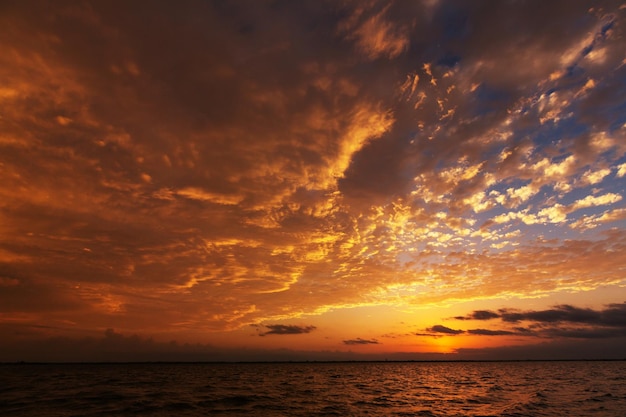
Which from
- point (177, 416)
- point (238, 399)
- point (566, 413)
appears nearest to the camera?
point (177, 416)

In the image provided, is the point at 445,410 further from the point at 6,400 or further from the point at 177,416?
the point at 6,400

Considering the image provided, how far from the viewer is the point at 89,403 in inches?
1449

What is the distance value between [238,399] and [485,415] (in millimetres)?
26260

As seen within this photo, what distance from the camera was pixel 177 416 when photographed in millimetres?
29859

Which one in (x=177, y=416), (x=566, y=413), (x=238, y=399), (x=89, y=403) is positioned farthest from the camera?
(x=238, y=399)

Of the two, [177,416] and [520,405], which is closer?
[177,416]

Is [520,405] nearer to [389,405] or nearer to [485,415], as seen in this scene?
[485,415]

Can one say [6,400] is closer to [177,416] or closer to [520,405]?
[177,416]

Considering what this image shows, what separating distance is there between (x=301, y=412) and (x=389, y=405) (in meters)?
→ 10.5

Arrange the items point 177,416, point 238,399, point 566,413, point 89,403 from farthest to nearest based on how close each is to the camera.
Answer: point 238,399 < point 89,403 < point 566,413 < point 177,416

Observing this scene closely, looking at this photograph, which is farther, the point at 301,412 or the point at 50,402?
the point at 50,402

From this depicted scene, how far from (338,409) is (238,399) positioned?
→ 44.0ft

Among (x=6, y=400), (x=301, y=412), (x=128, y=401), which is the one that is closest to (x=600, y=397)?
(x=301, y=412)

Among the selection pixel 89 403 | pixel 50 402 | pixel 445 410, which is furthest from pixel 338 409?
pixel 50 402
